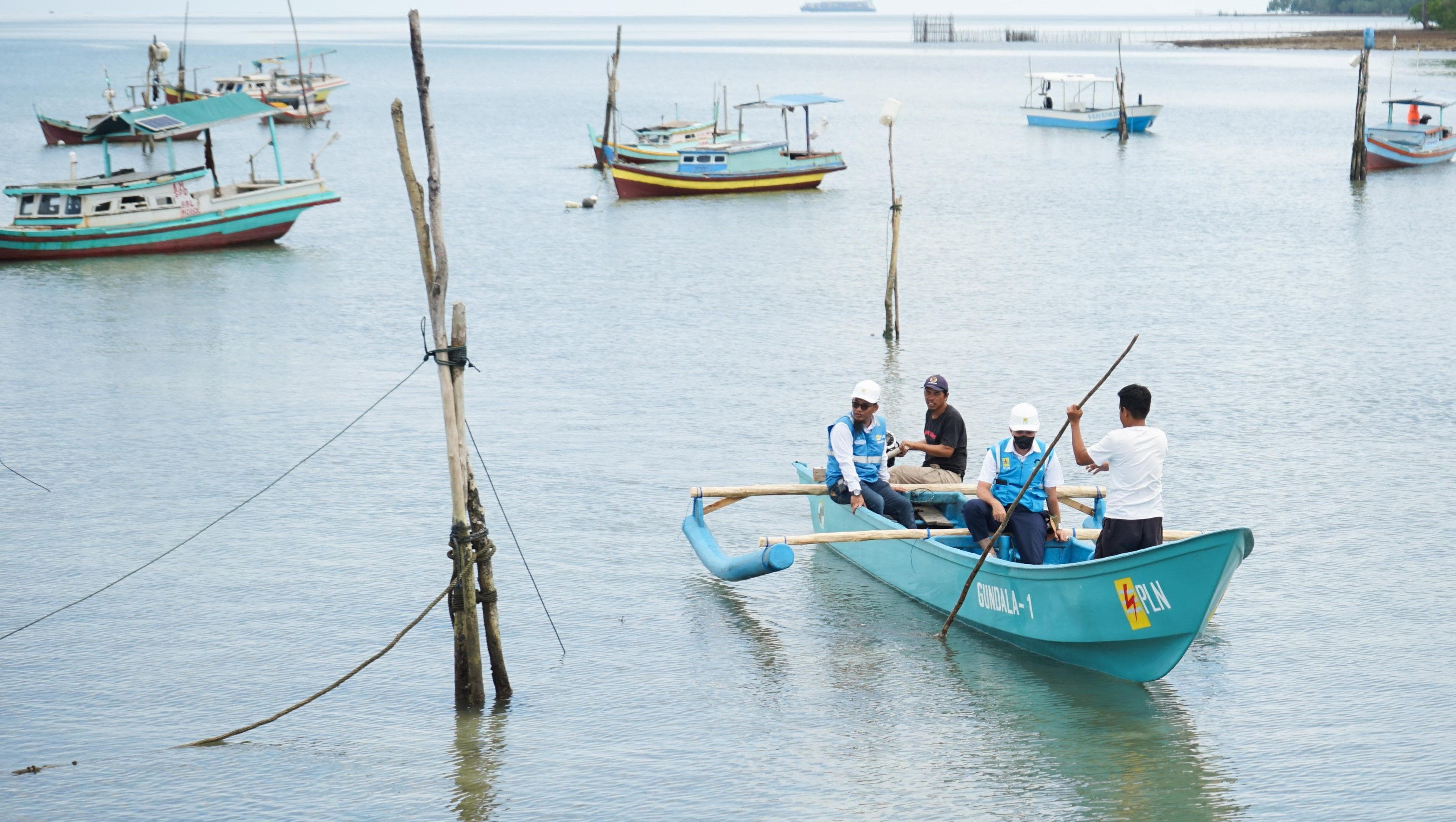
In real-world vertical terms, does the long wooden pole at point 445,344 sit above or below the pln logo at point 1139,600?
above

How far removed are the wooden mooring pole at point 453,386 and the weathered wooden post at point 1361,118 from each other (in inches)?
1379

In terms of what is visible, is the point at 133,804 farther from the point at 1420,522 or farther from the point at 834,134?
the point at 834,134

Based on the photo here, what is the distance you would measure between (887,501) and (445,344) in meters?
4.43

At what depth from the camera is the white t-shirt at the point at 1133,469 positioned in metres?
9.61

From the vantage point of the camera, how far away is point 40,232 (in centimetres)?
3020

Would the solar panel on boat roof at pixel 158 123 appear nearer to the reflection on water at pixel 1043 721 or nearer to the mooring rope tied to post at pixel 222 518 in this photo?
the mooring rope tied to post at pixel 222 518

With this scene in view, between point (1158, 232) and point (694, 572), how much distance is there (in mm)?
24702

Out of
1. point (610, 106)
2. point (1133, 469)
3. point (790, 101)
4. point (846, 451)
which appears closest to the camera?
point (1133, 469)

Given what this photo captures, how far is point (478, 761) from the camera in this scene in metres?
9.52

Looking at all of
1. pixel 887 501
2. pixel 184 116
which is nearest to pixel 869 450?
pixel 887 501

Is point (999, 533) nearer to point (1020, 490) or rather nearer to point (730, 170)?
point (1020, 490)

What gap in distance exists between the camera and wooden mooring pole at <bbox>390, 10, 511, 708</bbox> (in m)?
9.26

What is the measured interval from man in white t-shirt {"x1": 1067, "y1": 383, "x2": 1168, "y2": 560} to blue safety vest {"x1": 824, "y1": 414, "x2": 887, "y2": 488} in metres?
2.44

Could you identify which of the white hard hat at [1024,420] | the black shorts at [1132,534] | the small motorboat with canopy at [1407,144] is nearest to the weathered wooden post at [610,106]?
the small motorboat with canopy at [1407,144]
